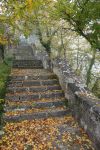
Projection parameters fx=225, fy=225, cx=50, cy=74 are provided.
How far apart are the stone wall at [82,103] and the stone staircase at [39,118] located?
1.12 ft

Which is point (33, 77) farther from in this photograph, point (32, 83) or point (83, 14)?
point (83, 14)

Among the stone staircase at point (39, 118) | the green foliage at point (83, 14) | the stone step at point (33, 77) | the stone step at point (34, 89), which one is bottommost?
the stone staircase at point (39, 118)

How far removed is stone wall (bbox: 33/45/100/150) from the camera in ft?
22.4

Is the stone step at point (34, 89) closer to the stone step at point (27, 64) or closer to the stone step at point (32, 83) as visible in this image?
the stone step at point (32, 83)

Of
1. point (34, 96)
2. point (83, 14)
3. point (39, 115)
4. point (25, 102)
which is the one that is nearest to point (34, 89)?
point (34, 96)

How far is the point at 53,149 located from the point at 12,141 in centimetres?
136

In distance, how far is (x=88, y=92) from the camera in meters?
8.77

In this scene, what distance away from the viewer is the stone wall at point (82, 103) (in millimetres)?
6816

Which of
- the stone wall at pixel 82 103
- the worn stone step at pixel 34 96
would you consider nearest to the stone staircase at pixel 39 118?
the worn stone step at pixel 34 96

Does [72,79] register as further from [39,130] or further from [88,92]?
[39,130]

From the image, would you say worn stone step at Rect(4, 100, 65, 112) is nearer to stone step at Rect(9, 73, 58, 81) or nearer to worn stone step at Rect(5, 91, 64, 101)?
worn stone step at Rect(5, 91, 64, 101)

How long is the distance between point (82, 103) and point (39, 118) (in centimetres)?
204

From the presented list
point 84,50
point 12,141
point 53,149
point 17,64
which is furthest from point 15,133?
point 84,50

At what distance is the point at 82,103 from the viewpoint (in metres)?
8.00
